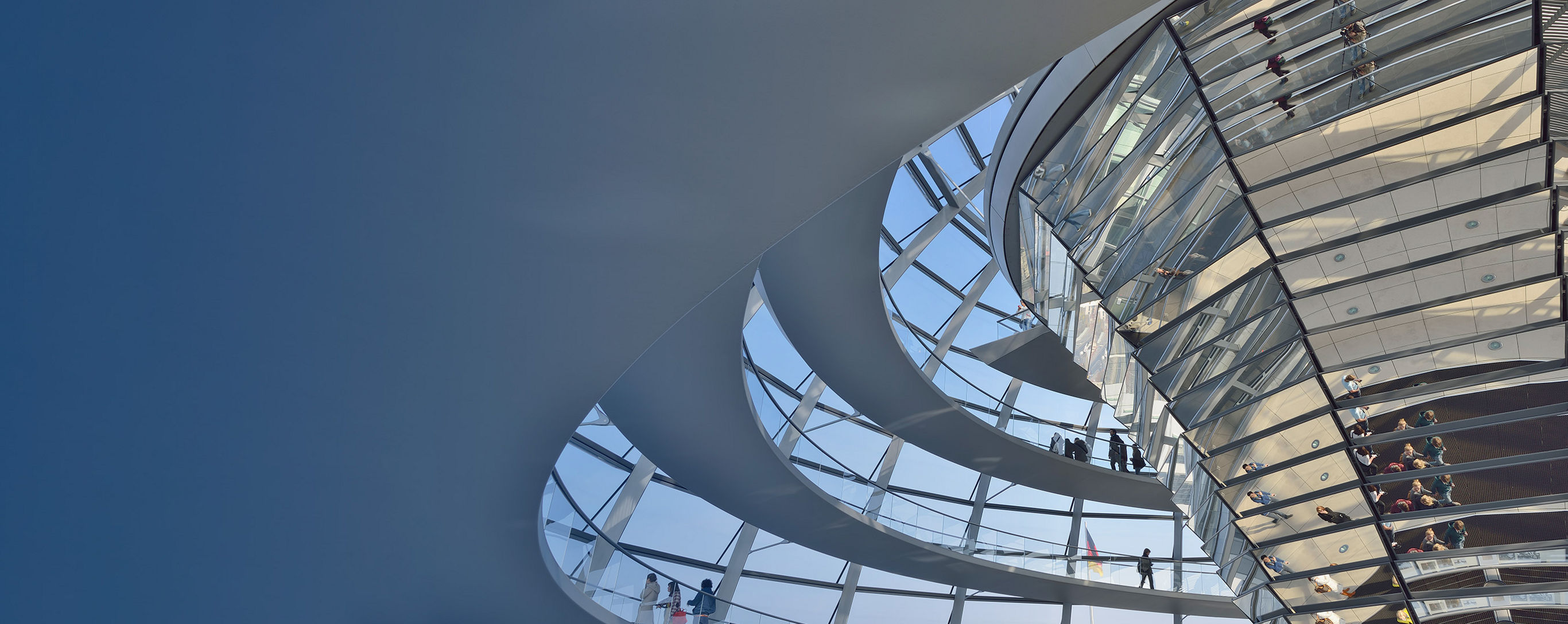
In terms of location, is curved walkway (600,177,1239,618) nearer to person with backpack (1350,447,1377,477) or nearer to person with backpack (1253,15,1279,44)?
person with backpack (1253,15,1279,44)

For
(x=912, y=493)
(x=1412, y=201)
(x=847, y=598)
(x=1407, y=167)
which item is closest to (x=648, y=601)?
(x=847, y=598)

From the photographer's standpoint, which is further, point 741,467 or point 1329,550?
point 741,467

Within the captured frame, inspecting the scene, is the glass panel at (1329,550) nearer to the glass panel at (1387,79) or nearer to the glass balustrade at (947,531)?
the glass panel at (1387,79)

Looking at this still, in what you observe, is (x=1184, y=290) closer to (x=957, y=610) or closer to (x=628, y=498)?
(x=628, y=498)

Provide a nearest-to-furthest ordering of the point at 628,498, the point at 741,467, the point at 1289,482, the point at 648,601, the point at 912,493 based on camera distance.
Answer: the point at 1289,482 < the point at 648,601 < the point at 741,467 < the point at 628,498 < the point at 912,493

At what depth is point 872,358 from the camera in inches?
669

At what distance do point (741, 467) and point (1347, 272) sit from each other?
31.0 feet

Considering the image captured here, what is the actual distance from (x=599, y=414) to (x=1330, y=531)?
40.1 ft

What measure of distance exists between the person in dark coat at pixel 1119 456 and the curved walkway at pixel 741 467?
9.44 ft

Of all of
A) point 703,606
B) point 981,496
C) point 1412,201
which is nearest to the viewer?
point 1412,201

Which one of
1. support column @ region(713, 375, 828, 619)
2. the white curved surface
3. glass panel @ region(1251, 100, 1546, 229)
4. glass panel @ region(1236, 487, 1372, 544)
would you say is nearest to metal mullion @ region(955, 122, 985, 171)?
support column @ region(713, 375, 828, 619)

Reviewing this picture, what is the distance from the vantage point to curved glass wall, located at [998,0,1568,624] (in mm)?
9719

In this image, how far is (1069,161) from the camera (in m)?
12.8

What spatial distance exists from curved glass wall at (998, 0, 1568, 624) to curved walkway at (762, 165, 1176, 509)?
305cm
